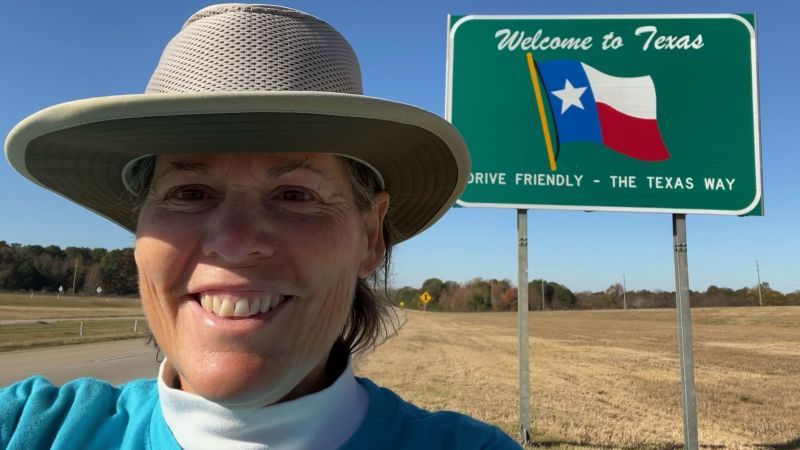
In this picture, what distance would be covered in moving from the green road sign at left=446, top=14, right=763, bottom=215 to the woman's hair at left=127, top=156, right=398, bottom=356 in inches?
122

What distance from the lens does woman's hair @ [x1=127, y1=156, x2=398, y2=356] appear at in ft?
4.77

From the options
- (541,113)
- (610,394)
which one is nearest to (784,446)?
→ (610,394)

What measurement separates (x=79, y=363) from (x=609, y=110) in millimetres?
12607

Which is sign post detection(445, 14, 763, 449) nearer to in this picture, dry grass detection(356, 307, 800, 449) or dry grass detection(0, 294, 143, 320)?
dry grass detection(356, 307, 800, 449)

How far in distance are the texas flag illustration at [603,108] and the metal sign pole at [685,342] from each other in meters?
0.92

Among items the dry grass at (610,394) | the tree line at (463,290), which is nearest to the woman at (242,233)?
the dry grass at (610,394)

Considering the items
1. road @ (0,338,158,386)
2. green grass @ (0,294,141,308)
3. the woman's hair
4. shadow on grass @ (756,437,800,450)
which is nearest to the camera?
the woman's hair

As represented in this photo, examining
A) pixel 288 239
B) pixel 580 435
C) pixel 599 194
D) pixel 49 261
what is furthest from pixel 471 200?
pixel 49 261

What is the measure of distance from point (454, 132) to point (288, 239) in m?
0.58

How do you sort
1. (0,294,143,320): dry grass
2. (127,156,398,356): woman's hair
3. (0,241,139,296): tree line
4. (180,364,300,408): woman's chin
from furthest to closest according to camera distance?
(0,241,139,296): tree line
(0,294,143,320): dry grass
(127,156,398,356): woman's hair
(180,364,300,408): woman's chin

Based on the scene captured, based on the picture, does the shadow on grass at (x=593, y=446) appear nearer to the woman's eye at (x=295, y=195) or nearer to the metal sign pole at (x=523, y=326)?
the metal sign pole at (x=523, y=326)

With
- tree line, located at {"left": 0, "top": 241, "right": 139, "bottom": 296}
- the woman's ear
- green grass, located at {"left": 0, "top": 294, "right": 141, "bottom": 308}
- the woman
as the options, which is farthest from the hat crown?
tree line, located at {"left": 0, "top": 241, "right": 139, "bottom": 296}

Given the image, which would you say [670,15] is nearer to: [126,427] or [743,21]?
[743,21]

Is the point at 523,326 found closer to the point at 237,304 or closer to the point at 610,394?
the point at 237,304
